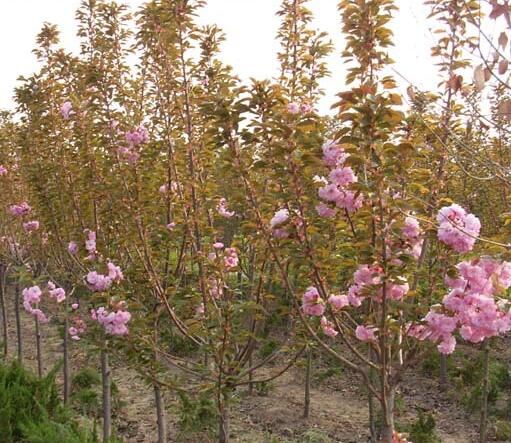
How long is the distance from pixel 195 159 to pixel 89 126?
130 centimetres

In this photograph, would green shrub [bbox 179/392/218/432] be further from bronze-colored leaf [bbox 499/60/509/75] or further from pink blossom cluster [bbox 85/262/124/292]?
bronze-colored leaf [bbox 499/60/509/75]

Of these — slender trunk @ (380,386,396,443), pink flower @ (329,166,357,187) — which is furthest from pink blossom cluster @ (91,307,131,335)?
pink flower @ (329,166,357,187)

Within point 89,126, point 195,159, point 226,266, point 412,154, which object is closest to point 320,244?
point 412,154

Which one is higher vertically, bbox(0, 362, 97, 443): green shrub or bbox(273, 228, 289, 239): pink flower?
bbox(273, 228, 289, 239): pink flower

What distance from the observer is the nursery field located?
2896mm

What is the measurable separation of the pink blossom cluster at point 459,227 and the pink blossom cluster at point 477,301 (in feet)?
0.33

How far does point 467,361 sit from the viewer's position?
26.7 ft

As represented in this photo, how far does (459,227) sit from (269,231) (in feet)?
3.70

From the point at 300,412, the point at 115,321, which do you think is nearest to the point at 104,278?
the point at 115,321

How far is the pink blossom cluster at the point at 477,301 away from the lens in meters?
2.68

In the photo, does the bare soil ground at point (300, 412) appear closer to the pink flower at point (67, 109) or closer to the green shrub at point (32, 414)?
the green shrub at point (32, 414)

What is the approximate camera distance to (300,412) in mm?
7336

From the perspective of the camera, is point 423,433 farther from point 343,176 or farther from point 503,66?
point 503,66

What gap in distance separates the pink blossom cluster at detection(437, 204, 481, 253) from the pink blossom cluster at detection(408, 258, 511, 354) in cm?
10
